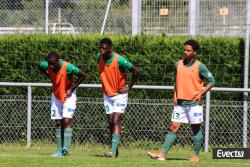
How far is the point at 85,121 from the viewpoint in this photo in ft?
60.7

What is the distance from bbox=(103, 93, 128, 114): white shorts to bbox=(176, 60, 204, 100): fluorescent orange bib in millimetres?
1219

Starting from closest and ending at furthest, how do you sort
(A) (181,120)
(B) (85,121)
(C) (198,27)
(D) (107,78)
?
1. (A) (181,120)
2. (D) (107,78)
3. (B) (85,121)
4. (C) (198,27)

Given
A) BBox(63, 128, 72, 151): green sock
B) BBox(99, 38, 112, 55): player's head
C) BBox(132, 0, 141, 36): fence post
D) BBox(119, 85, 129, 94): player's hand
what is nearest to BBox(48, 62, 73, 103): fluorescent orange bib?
BBox(63, 128, 72, 151): green sock

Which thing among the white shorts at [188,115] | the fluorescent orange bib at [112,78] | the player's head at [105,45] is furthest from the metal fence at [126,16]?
the white shorts at [188,115]

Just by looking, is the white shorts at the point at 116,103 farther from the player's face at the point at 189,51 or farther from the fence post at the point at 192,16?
the fence post at the point at 192,16

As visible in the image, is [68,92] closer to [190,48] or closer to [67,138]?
[67,138]

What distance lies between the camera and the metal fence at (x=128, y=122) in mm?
18188

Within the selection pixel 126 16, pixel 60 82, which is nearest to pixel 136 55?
pixel 126 16

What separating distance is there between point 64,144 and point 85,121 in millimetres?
2791

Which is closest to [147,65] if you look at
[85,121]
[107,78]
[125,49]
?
[125,49]

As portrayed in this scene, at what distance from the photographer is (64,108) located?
15.8 meters

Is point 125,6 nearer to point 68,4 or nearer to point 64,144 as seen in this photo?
point 68,4

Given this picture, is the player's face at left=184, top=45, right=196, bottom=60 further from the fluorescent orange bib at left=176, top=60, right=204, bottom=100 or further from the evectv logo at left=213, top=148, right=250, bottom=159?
the evectv logo at left=213, top=148, right=250, bottom=159

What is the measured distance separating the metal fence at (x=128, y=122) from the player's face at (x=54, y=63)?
7.84ft
